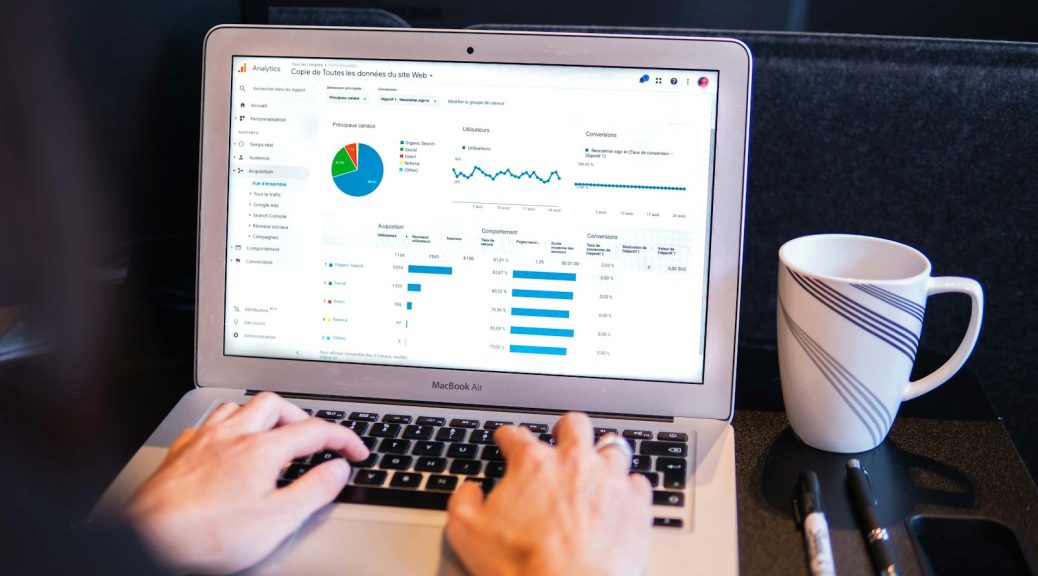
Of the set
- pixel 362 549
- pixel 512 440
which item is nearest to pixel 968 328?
pixel 512 440

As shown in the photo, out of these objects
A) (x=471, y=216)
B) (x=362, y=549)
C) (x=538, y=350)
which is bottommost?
(x=362, y=549)

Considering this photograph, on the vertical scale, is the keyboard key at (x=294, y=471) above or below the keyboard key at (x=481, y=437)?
below

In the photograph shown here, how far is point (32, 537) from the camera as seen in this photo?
1.59 ft

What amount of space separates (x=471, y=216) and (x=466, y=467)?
188 mm

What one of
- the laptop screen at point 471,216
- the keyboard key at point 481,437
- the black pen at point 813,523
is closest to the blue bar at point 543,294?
the laptop screen at point 471,216

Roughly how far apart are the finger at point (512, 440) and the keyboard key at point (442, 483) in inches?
1.5

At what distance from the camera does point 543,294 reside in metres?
0.65

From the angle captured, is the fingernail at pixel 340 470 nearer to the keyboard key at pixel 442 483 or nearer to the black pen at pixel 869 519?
the keyboard key at pixel 442 483

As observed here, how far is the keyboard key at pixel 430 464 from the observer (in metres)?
0.59

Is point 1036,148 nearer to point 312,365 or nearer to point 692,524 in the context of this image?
point 692,524

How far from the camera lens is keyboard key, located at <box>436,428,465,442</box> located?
62 cm

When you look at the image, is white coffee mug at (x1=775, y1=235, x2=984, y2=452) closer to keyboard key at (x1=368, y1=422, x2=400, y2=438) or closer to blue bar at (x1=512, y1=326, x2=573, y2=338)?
blue bar at (x1=512, y1=326, x2=573, y2=338)

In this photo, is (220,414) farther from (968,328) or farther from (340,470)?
(968,328)

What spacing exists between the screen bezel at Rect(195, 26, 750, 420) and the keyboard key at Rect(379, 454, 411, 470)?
8 cm
